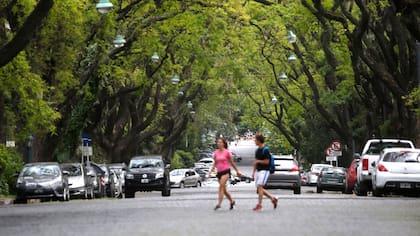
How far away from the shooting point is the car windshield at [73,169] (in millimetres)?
37625

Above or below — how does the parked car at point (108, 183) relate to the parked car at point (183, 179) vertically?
above

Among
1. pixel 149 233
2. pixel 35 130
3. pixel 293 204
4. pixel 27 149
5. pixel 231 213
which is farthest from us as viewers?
pixel 27 149

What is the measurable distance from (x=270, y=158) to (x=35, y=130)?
17451mm

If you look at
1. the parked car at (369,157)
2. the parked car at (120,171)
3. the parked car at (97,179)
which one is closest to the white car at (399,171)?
the parked car at (369,157)

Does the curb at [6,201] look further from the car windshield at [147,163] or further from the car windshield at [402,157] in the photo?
the car windshield at [402,157]

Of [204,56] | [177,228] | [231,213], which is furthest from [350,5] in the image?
[177,228]

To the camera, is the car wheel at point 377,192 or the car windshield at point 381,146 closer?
the car wheel at point 377,192

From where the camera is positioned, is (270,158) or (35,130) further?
(35,130)

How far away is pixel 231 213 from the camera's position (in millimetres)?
20094

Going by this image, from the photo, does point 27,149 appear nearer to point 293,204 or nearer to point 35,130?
point 35,130

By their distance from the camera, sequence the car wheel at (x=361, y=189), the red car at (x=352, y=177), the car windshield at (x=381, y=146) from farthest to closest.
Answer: the red car at (x=352, y=177)
the car wheel at (x=361, y=189)
the car windshield at (x=381, y=146)

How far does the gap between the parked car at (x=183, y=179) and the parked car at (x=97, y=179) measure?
86.9 ft

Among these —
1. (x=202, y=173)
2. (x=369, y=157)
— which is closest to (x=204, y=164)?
(x=202, y=173)

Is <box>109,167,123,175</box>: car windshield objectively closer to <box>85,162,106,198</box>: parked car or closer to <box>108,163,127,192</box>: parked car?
<box>108,163,127,192</box>: parked car
